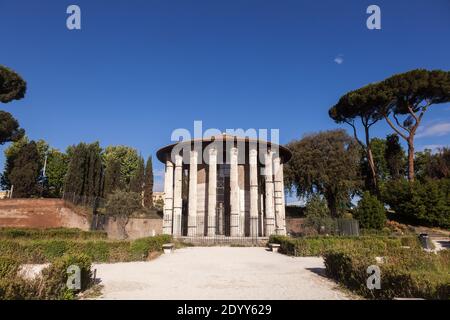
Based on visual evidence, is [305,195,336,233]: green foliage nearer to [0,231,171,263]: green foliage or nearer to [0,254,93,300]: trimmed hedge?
[0,231,171,263]: green foliage

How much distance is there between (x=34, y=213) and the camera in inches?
1085

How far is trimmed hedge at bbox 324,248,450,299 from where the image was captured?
5840 mm

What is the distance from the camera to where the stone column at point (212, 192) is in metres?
25.6

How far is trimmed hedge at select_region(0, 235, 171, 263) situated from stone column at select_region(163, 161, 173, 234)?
13808mm

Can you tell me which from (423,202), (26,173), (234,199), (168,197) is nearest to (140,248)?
(234,199)

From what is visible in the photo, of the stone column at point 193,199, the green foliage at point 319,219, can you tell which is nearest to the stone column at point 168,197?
the stone column at point 193,199

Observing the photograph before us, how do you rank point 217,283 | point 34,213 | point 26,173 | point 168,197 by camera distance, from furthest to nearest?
point 26,173 < point 168,197 < point 34,213 < point 217,283

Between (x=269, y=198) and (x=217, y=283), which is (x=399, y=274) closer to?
(x=217, y=283)

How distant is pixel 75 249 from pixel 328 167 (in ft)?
103

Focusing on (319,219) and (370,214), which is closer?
(319,219)

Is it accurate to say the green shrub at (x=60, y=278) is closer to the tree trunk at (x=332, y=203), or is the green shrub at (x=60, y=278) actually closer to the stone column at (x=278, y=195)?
the stone column at (x=278, y=195)

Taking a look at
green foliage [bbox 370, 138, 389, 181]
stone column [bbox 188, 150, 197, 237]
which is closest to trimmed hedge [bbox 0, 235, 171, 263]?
stone column [bbox 188, 150, 197, 237]

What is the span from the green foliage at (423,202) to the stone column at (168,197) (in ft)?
85.1
